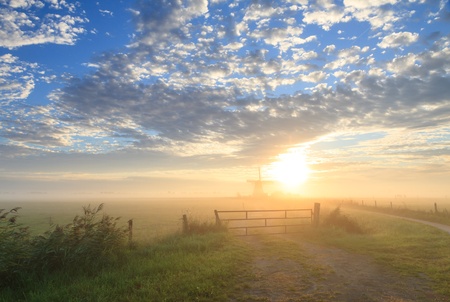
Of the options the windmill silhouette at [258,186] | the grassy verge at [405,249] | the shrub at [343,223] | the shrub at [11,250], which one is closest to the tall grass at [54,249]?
the shrub at [11,250]

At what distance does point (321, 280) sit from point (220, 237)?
7.48 m

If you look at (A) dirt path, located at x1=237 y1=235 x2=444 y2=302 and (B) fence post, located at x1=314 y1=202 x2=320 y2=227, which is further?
(B) fence post, located at x1=314 y1=202 x2=320 y2=227

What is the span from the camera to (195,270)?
9.90 meters

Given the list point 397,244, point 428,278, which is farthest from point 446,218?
point 428,278

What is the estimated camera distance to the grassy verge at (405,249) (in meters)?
10.4

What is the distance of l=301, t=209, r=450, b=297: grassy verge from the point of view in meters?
10.4

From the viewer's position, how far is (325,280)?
9.51 meters

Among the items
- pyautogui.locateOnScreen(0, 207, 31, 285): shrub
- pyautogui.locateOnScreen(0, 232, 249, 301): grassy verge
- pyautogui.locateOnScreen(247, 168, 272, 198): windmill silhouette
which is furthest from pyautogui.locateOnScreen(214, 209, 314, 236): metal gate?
pyautogui.locateOnScreen(247, 168, 272, 198): windmill silhouette

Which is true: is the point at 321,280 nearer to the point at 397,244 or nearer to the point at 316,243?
the point at 316,243

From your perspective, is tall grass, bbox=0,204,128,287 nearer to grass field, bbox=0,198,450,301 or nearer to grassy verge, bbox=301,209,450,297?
grass field, bbox=0,198,450,301

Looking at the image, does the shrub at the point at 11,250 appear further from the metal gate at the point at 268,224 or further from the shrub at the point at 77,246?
the metal gate at the point at 268,224

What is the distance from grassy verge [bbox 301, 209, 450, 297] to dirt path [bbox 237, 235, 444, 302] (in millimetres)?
660

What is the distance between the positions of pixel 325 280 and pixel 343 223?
12943mm

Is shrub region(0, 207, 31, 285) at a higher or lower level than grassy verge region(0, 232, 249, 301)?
higher
